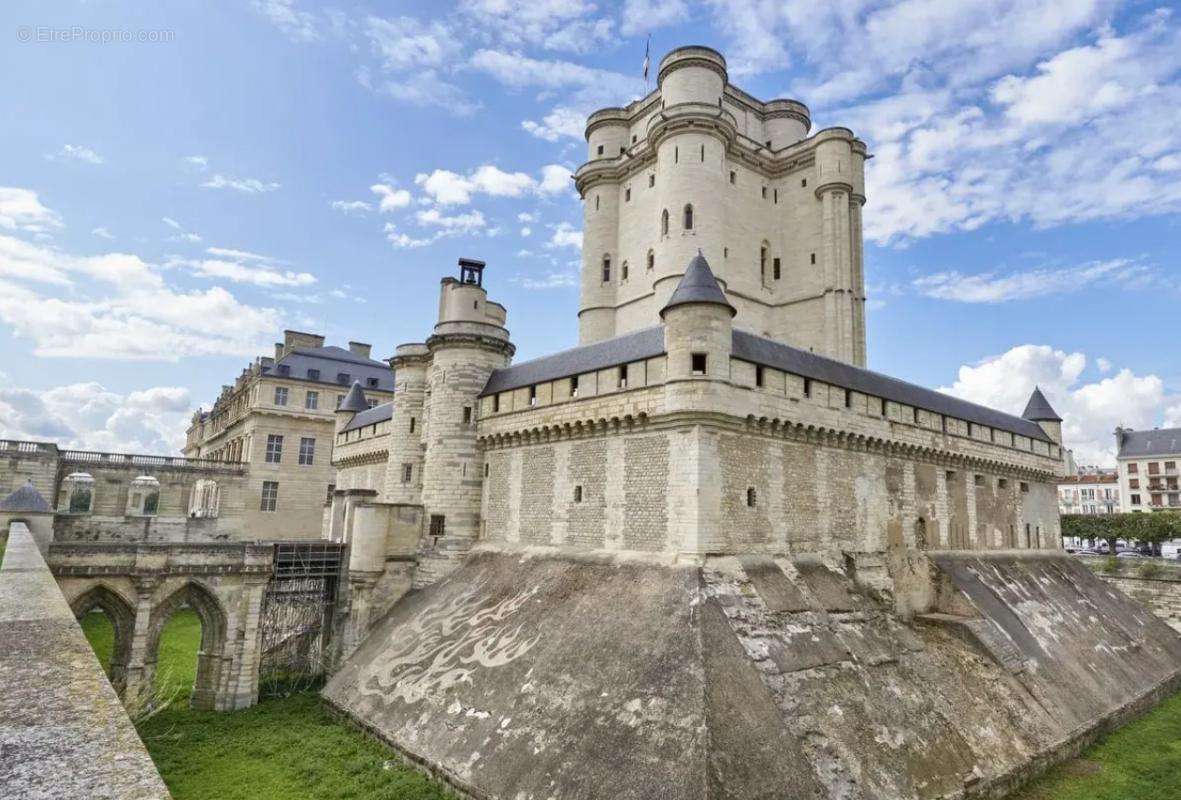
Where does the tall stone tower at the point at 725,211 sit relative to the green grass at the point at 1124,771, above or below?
above

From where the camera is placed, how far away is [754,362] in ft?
60.9

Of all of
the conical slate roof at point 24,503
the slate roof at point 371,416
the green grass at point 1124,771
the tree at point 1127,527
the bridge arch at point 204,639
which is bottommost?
the green grass at point 1124,771

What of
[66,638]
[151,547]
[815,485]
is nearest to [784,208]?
A: [815,485]

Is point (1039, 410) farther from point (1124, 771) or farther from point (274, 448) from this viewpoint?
point (274, 448)

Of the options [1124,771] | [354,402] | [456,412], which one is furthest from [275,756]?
[354,402]

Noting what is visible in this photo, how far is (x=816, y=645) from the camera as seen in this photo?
15547 mm

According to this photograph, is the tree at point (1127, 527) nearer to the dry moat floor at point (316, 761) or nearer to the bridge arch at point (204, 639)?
the dry moat floor at point (316, 761)

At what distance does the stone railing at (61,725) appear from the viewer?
12.0 feet

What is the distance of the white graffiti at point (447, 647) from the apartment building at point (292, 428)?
2652 cm

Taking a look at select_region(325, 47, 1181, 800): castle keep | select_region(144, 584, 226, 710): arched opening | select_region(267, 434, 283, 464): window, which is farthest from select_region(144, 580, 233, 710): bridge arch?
select_region(267, 434, 283, 464): window

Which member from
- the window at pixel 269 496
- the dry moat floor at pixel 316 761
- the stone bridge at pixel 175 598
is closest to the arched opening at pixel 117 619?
the stone bridge at pixel 175 598

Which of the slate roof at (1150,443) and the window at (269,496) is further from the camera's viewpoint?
the slate roof at (1150,443)

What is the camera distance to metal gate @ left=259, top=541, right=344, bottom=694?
2303 cm

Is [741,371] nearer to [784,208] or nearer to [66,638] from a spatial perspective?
[66,638]
